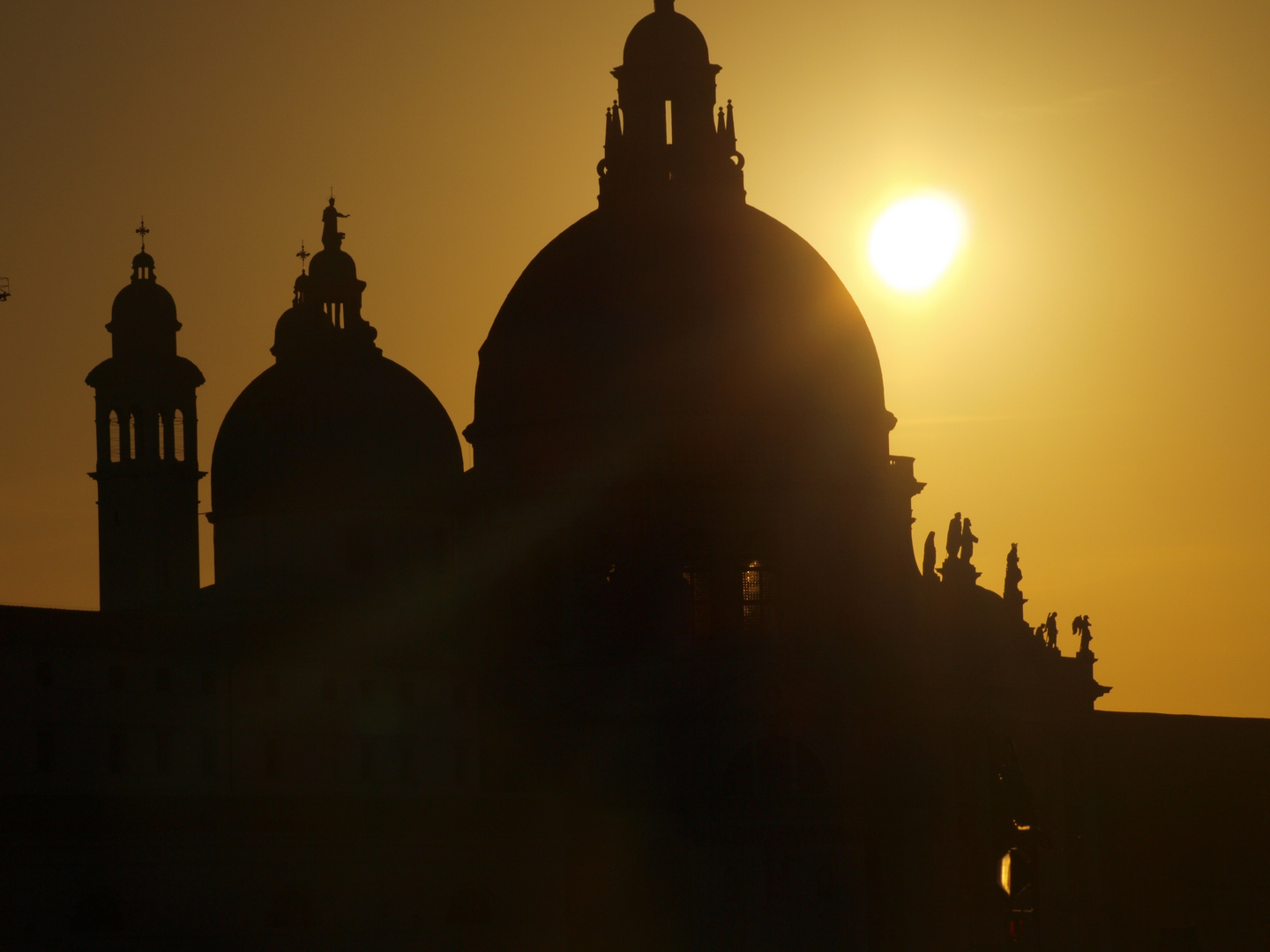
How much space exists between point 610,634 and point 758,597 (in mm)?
3802

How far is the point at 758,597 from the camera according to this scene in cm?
6125

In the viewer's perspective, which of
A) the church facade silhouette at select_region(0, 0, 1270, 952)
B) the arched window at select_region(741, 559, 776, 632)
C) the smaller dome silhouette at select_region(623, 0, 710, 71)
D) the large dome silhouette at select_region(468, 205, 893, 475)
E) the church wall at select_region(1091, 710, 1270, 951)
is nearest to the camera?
the church facade silhouette at select_region(0, 0, 1270, 952)

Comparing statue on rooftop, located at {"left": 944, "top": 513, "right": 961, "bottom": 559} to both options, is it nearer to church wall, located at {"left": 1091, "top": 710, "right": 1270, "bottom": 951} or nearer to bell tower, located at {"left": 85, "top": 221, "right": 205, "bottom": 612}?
church wall, located at {"left": 1091, "top": 710, "right": 1270, "bottom": 951}

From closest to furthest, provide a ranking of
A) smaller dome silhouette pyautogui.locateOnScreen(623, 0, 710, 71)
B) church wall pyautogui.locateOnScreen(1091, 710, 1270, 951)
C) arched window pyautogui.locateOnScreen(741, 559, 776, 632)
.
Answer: arched window pyautogui.locateOnScreen(741, 559, 776, 632)
smaller dome silhouette pyautogui.locateOnScreen(623, 0, 710, 71)
church wall pyautogui.locateOnScreen(1091, 710, 1270, 951)

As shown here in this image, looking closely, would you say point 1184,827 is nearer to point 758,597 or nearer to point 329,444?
point 758,597

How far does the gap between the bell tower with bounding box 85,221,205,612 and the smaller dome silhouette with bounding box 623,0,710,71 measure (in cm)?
1465

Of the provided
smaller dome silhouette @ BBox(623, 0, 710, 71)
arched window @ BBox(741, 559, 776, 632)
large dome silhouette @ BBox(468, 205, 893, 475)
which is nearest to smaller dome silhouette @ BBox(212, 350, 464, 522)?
large dome silhouette @ BBox(468, 205, 893, 475)

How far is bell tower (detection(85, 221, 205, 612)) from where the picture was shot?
2625 inches

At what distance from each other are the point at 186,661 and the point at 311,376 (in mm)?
14015

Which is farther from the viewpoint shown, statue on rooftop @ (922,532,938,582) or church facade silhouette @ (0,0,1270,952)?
statue on rooftop @ (922,532,938,582)

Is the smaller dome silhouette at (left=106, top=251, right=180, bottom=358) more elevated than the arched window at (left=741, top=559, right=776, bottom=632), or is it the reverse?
the smaller dome silhouette at (left=106, top=251, right=180, bottom=358)

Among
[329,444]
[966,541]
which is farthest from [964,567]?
[329,444]

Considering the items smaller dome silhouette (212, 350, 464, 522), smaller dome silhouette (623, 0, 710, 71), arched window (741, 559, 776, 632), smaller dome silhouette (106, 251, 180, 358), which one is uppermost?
smaller dome silhouette (623, 0, 710, 71)

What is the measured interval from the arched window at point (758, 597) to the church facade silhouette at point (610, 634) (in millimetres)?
80
